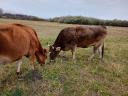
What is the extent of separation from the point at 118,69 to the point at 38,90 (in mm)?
4315

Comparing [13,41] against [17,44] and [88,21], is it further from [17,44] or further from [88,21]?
[88,21]

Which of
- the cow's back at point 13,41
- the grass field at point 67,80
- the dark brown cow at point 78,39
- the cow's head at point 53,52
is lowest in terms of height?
the grass field at point 67,80

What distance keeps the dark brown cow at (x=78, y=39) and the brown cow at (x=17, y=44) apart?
3652 millimetres

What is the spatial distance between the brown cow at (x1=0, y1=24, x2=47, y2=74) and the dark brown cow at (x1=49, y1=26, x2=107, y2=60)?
3652mm

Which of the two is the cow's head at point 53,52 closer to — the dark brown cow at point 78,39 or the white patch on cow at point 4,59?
the dark brown cow at point 78,39

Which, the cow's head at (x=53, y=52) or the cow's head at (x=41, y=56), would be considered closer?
the cow's head at (x=41, y=56)

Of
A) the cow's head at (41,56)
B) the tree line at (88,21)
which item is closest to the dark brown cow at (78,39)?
the cow's head at (41,56)

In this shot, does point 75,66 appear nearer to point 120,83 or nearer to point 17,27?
point 120,83

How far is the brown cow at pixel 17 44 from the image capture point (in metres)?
9.41

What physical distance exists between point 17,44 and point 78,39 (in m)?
6.01

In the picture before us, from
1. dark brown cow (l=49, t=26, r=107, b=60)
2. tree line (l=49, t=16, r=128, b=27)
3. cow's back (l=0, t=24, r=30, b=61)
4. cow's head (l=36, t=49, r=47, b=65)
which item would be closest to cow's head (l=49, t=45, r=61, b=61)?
dark brown cow (l=49, t=26, r=107, b=60)

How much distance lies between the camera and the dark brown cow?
610 inches

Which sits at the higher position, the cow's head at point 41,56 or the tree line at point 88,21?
the cow's head at point 41,56

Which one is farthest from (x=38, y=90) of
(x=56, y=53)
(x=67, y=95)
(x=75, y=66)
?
(x=56, y=53)
